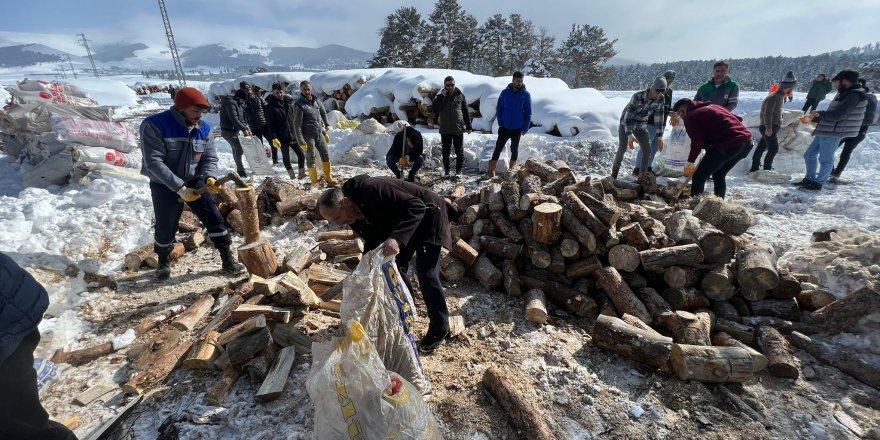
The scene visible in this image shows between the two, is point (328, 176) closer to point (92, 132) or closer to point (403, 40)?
point (92, 132)

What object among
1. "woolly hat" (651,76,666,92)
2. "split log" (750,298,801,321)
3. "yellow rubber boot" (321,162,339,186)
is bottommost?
"split log" (750,298,801,321)

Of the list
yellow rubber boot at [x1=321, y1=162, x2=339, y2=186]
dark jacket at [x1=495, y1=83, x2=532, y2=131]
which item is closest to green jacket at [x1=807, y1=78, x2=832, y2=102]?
dark jacket at [x1=495, y1=83, x2=532, y2=131]

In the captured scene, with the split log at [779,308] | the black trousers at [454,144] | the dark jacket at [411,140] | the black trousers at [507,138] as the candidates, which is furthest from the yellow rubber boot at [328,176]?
the split log at [779,308]

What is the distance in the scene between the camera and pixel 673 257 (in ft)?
11.0

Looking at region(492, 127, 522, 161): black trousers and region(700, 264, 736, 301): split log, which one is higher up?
region(492, 127, 522, 161): black trousers

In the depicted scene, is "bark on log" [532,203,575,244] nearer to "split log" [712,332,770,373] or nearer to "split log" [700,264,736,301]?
"split log" [700,264,736,301]

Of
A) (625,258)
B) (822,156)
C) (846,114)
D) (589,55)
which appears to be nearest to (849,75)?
(846,114)

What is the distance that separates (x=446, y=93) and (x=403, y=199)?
4.91m

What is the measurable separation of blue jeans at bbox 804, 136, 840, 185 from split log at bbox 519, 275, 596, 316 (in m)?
6.22

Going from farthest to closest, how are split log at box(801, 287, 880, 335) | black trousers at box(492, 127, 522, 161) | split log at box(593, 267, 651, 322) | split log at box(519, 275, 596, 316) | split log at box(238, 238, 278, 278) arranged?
black trousers at box(492, 127, 522, 161), split log at box(238, 238, 278, 278), split log at box(519, 275, 596, 316), split log at box(593, 267, 651, 322), split log at box(801, 287, 880, 335)

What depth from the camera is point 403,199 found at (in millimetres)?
2451

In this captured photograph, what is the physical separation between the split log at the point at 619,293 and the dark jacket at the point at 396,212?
178cm

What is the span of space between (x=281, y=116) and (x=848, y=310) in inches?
322

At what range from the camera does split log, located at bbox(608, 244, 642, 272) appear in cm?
348
